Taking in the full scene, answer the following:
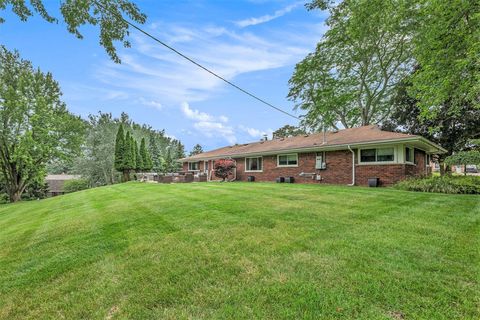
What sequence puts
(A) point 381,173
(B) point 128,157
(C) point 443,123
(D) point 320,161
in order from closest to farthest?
(A) point 381,173, (D) point 320,161, (C) point 443,123, (B) point 128,157

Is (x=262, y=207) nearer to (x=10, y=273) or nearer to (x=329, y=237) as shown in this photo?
(x=329, y=237)

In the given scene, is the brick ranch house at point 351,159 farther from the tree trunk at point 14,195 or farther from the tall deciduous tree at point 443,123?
the tree trunk at point 14,195

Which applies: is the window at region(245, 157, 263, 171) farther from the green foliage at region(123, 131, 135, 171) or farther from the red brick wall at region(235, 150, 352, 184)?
the green foliage at region(123, 131, 135, 171)

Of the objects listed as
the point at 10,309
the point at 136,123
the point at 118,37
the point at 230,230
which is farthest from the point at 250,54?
the point at 136,123

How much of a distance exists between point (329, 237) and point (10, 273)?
4653 millimetres

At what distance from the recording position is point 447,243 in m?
3.76

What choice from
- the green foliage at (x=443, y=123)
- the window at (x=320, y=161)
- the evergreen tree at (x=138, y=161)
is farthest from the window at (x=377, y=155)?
the evergreen tree at (x=138, y=161)

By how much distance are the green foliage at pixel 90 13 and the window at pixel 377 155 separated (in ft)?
39.4

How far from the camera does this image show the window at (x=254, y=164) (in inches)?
728

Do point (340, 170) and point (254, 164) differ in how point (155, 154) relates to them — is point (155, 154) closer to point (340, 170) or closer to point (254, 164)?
point (254, 164)

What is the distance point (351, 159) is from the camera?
13.5 meters

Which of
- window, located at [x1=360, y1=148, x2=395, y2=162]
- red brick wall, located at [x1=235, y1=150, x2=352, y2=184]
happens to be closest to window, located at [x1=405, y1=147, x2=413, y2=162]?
window, located at [x1=360, y1=148, x2=395, y2=162]

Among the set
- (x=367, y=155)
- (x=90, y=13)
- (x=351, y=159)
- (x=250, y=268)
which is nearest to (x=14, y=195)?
(x=90, y=13)

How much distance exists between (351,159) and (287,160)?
13.9 feet
